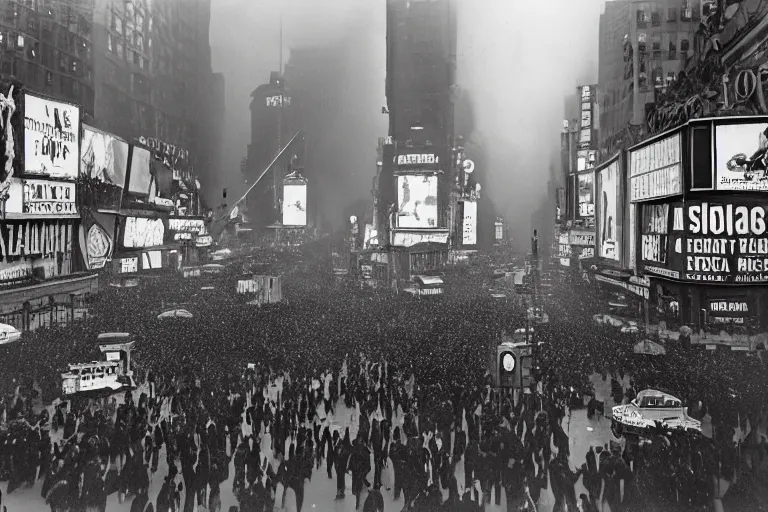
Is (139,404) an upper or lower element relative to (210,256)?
lower

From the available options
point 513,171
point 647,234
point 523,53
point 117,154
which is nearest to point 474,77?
point 523,53

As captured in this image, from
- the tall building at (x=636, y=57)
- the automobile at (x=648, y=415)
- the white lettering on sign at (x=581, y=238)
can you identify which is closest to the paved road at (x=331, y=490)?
the automobile at (x=648, y=415)

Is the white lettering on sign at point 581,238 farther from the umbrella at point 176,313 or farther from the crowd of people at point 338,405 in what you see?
the umbrella at point 176,313

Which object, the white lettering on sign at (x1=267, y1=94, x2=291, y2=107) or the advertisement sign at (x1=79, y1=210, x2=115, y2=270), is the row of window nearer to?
the white lettering on sign at (x1=267, y1=94, x2=291, y2=107)

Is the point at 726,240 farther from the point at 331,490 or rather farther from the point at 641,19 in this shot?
the point at 331,490

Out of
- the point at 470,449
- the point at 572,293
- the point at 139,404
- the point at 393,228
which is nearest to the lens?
the point at 470,449

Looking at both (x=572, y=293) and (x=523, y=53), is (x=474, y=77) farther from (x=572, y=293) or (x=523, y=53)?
(x=572, y=293)
